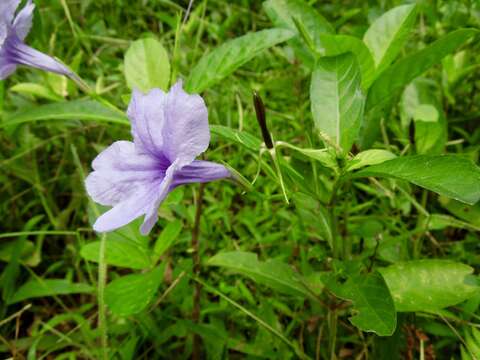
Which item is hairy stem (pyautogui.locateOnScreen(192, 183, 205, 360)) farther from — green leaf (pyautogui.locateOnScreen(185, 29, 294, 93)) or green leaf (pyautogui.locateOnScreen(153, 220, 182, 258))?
green leaf (pyautogui.locateOnScreen(185, 29, 294, 93))

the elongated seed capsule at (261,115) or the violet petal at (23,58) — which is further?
the violet petal at (23,58)

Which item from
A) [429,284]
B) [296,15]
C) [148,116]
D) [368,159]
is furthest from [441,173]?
[296,15]

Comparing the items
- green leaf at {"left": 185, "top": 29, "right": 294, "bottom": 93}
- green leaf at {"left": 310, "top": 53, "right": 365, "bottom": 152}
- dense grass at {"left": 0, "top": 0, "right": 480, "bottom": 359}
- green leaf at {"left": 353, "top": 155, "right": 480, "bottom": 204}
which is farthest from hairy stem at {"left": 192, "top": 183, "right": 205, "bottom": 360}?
green leaf at {"left": 353, "top": 155, "right": 480, "bottom": 204}

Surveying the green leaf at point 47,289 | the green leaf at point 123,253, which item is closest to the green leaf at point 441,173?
the green leaf at point 123,253

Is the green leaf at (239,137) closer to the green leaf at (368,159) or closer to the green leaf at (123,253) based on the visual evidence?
the green leaf at (368,159)

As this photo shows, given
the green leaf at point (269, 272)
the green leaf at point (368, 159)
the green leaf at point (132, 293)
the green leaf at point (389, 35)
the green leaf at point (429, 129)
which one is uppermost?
the green leaf at point (389, 35)

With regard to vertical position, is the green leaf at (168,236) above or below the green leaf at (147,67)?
below

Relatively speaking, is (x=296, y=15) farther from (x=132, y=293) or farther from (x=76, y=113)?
(x=132, y=293)
